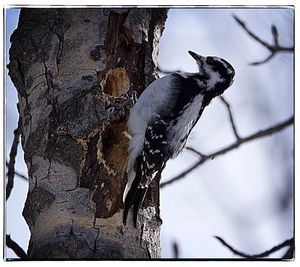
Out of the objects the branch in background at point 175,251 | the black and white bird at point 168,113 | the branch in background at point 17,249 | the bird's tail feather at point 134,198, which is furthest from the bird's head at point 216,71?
the branch in background at point 17,249

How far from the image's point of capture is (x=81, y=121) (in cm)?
223

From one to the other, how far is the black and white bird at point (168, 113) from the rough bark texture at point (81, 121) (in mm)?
45

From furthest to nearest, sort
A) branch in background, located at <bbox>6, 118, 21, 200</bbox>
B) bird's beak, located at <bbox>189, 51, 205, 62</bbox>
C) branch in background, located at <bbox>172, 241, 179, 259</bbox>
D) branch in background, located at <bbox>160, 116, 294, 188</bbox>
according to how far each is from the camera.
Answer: bird's beak, located at <bbox>189, 51, 205, 62</bbox>, branch in background, located at <bbox>6, 118, 21, 200</bbox>, branch in background, located at <bbox>172, 241, 179, 259</bbox>, branch in background, located at <bbox>160, 116, 294, 188</bbox>

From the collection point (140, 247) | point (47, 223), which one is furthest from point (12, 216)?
point (140, 247)

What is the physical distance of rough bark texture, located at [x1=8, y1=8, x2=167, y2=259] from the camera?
216cm

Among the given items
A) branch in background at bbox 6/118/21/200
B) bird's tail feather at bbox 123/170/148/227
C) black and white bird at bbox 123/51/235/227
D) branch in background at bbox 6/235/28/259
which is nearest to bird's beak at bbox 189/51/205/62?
black and white bird at bbox 123/51/235/227

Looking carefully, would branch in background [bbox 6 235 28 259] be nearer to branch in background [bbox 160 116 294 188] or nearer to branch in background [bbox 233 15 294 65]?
branch in background [bbox 160 116 294 188]

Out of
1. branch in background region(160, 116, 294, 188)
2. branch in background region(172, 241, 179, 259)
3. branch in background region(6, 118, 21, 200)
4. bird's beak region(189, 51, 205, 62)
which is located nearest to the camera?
branch in background region(160, 116, 294, 188)

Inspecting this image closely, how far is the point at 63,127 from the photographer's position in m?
2.24

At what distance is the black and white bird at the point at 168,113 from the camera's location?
2.35 meters

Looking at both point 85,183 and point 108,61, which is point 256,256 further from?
point 108,61

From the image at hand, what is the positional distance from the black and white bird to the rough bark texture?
0.05 metres

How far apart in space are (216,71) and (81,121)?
0.53 m

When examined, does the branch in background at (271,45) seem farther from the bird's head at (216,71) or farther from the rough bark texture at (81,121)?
the rough bark texture at (81,121)
